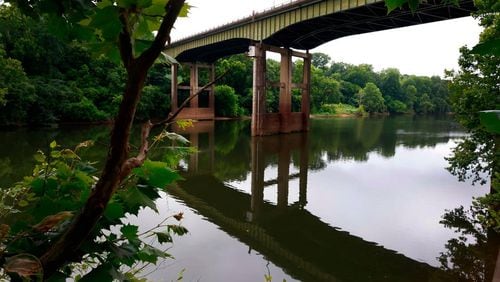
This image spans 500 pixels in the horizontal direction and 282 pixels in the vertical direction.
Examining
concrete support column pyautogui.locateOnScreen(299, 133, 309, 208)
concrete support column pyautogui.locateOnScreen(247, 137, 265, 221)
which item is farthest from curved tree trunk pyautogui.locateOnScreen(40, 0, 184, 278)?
concrete support column pyautogui.locateOnScreen(299, 133, 309, 208)

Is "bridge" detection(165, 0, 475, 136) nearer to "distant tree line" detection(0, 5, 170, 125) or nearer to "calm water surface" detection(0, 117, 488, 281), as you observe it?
"distant tree line" detection(0, 5, 170, 125)

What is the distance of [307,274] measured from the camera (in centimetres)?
688

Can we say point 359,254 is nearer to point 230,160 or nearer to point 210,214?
point 210,214

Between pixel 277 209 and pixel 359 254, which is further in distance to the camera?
pixel 277 209

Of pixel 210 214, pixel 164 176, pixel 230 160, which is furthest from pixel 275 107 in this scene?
pixel 164 176

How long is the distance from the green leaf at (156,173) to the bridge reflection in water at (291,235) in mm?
5531

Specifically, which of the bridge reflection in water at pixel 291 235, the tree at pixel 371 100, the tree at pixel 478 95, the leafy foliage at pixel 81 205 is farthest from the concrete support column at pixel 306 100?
the tree at pixel 371 100

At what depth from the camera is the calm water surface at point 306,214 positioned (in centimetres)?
701

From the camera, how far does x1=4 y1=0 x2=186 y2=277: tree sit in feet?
3.06

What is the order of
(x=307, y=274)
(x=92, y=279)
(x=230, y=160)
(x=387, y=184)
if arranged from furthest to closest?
(x=230, y=160) < (x=387, y=184) < (x=307, y=274) < (x=92, y=279)

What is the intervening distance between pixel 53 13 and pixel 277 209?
10.3 meters

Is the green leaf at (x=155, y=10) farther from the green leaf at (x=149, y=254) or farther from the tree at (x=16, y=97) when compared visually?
the tree at (x=16, y=97)

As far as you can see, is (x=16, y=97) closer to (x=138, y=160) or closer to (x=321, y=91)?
(x=138, y=160)

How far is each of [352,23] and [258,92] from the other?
8.97 metres
